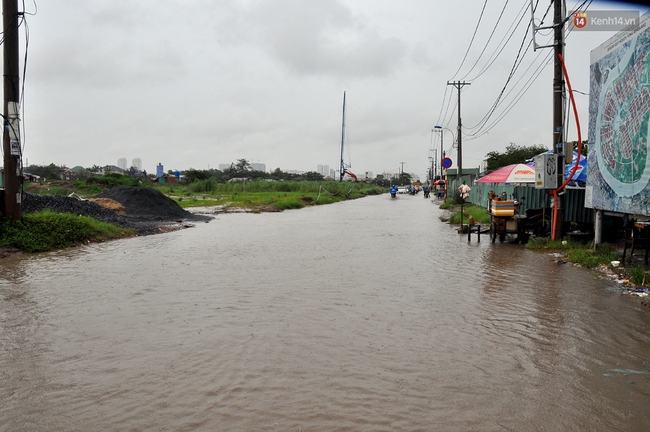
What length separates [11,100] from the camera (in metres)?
Result: 12.8

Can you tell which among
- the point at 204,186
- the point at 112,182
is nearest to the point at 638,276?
the point at 112,182

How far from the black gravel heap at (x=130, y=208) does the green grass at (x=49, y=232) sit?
1293 mm

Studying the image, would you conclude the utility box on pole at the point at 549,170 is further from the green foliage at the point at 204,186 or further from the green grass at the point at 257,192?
the green foliage at the point at 204,186

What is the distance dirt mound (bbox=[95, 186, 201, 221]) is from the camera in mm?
23781

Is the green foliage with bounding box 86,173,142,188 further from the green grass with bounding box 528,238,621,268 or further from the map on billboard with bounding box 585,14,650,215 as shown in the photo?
the map on billboard with bounding box 585,14,650,215

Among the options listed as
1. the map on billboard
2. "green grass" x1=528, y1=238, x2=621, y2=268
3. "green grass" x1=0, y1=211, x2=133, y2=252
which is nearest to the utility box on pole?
the map on billboard

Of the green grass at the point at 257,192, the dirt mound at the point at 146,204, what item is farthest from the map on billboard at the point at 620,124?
the green grass at the point at 257,192

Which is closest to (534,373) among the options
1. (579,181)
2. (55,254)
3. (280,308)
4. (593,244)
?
(280,308)

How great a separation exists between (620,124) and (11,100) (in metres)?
14.7

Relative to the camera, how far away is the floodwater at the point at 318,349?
165 inches

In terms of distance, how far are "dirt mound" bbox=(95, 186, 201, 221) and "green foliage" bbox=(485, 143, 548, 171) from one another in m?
41.1

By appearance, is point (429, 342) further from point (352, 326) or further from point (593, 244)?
point (593, 244)

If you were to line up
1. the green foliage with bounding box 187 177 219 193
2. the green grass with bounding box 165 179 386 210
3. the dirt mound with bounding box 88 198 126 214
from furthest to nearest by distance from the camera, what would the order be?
the green foliage with bounding box 187 177 219 193
the green grass with bounding box 165 179 386 210
the dirt mound with bounding box 88 198 126 214

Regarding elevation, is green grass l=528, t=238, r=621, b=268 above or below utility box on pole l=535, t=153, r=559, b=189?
below
